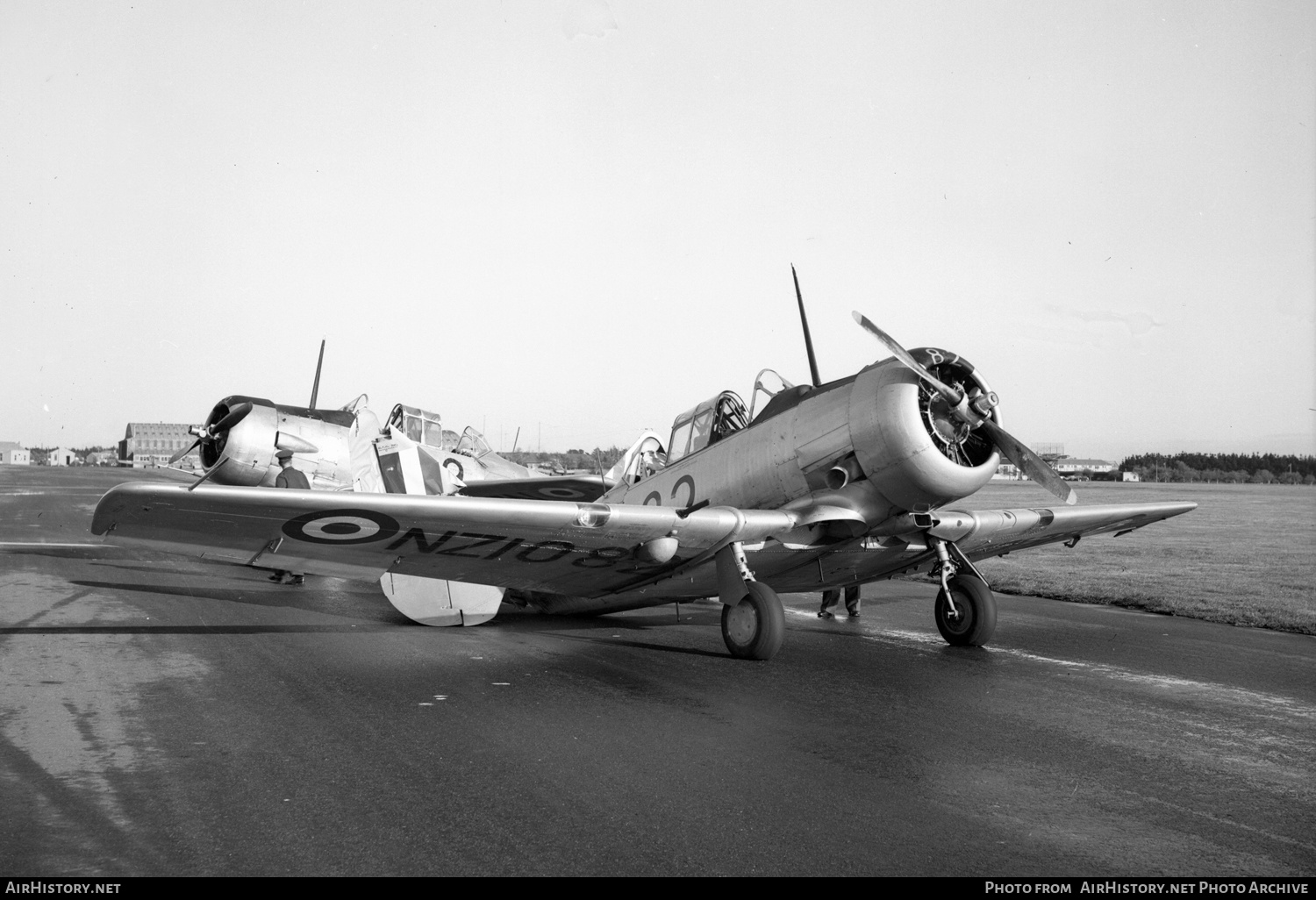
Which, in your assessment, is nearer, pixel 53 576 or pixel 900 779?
pixel 900 779

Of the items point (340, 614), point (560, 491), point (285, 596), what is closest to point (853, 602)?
point (560, 491)

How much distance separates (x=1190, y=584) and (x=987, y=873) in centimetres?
1183

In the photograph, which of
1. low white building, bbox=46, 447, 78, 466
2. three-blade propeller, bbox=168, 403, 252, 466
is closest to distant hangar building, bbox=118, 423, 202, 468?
low white building, bbox=46, 447, 78, 466

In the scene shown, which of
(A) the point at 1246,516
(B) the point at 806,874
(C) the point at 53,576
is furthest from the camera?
(A) the point at 1246,516

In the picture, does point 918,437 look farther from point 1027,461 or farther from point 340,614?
point 340,614

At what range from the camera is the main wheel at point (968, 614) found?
734cm

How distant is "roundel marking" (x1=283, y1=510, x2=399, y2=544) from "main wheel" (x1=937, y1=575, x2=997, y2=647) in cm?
465

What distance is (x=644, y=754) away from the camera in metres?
4.19

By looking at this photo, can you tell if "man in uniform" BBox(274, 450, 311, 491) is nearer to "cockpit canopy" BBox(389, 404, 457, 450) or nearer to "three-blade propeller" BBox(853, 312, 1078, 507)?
"cockpit canopy" BBox(389, 404, 457, 450)

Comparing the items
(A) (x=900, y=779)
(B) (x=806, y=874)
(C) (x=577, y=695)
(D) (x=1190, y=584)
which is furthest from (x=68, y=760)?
(D) (x=1190, y=584)

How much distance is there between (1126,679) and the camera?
6.11 metres

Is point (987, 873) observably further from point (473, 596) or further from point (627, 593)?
point (473, 596)

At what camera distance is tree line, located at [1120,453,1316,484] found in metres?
79.0

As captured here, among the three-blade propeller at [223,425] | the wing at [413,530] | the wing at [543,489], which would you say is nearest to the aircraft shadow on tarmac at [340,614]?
the wing at [413,530]
